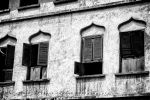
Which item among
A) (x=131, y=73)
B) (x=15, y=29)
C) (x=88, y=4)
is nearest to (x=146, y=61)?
(x=131, y=73)

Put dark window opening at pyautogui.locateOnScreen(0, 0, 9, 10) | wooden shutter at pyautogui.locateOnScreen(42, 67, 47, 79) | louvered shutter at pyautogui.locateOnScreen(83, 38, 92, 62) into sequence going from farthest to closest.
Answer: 1. dark window opening at pyautogui.locateOnScreen(0, 0, 9, 10)
2. wooden shutter at pyautogui.locateOnScreen(42, 67, 47, 79)
3. louvered shutter at pyautogui.locateOnScreen(83, 38, 92, 62)

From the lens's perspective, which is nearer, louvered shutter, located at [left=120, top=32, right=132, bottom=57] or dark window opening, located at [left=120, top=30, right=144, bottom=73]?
dark window opening, located at [left=120, top=30, right=144, bottom=73]

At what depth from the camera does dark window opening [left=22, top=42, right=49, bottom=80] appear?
16.6m

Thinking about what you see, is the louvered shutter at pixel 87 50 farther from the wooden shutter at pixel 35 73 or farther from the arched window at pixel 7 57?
the arched window at pixel 7 57

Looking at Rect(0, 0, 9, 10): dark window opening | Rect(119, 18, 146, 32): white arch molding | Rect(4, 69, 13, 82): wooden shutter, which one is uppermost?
Rect(0, 0, 9, 10): dark window opening

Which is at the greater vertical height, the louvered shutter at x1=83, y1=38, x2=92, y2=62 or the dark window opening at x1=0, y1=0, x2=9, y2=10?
the dark window opening at x1=0, y1=0, x2=9, y2=10

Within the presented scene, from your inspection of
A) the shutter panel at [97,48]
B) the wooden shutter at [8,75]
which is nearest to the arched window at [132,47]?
the shutter panel at [97,48]

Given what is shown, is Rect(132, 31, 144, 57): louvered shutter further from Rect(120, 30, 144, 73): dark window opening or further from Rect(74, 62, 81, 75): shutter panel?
Rect(74, 62, 81, 75): shutter panel

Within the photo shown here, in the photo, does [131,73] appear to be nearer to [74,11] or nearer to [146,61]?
[146,61]

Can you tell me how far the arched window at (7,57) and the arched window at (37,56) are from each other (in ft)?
2.83

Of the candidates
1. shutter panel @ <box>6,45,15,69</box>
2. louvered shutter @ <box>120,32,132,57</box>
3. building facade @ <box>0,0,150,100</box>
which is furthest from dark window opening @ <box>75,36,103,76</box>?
shutter panel @ <box>6,45,15,69</box>

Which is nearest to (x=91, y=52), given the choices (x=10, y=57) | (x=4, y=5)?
(x=10, y=57)

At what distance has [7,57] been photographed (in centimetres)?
1719

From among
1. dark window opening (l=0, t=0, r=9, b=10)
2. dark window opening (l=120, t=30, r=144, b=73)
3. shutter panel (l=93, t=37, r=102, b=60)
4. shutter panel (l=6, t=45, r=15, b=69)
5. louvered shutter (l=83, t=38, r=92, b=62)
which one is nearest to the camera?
dark window opening (l=120, t=30, r=144, b=73)
